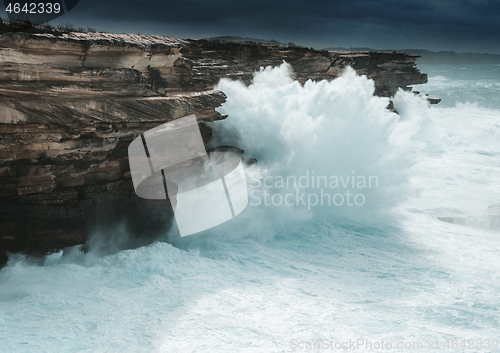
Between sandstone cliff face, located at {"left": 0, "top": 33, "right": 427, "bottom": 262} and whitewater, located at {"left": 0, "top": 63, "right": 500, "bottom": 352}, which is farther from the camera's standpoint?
sandstone cliff face, located at {"left": 0, "top": 33, "right": 427, "bottom": 262}

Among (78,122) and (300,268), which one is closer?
(78,122)

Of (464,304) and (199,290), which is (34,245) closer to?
(199,290)

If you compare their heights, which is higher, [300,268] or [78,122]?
[78,122]

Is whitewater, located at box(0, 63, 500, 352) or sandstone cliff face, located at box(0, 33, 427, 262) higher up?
sandstone cliff face, located at box(0, 33, 427, 262)

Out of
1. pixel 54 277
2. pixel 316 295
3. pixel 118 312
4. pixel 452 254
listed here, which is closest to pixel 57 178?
pixel 54 277
